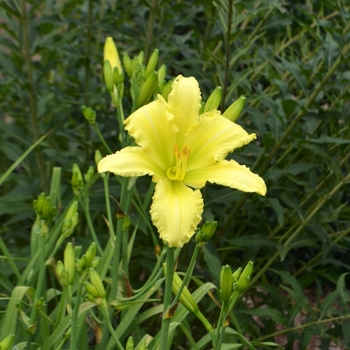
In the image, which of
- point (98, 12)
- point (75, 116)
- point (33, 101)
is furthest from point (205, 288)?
point (98, 12)

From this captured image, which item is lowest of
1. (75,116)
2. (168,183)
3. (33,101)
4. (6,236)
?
(6,236)

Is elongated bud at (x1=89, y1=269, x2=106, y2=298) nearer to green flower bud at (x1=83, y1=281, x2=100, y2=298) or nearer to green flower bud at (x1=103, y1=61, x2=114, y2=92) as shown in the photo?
green flower bud at (x1=83, y1=281, x2=100, y2=298)

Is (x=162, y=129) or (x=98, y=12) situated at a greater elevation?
(x=162, y=129)

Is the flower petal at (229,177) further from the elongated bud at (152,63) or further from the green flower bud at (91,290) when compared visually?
the elongated bud at (152,63)

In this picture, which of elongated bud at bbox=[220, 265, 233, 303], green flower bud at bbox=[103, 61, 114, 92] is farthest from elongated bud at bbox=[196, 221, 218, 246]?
green flower bud at bbox=[103, 61, 114, 92]

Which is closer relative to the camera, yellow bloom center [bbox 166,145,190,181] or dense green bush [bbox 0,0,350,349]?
yellow bloom center [bbox 166,145,190,181]

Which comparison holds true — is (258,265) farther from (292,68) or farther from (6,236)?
(6,236)

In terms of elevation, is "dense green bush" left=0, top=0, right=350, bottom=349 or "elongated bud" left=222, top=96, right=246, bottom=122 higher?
"elongated bud" left=222, top=96, right=246, bottom=122
